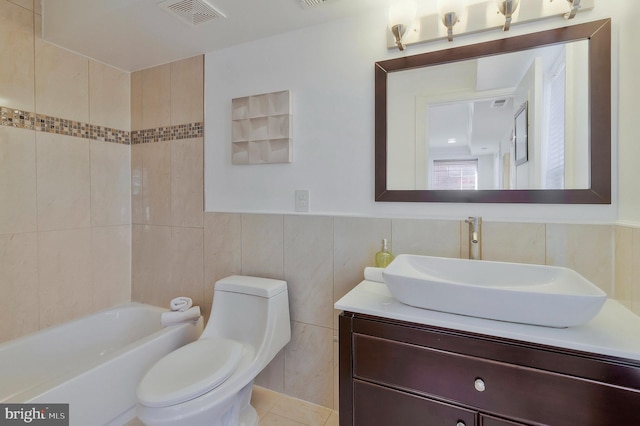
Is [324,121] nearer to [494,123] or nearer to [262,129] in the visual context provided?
[262,129]

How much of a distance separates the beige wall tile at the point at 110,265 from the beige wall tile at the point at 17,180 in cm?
39

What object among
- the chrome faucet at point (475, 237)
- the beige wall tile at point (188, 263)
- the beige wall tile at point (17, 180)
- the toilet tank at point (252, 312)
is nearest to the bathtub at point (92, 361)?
the beige wall tile at point (188, 263)

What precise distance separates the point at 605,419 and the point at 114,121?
2900 millimetres

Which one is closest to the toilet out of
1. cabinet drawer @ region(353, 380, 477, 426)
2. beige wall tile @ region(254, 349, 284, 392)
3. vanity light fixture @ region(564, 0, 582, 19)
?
beige wall tile @ region(254, 349, 284, 392)

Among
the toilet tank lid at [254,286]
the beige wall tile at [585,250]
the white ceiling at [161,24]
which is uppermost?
the white ceiling at [161,24]

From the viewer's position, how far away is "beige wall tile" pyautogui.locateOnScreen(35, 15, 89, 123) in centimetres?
180

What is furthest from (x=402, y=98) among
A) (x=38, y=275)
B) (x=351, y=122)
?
(x=38, y=275)

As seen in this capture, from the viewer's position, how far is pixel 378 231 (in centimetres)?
156

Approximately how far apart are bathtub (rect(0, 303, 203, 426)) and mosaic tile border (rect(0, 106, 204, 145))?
119 cm

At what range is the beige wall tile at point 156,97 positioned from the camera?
216cm

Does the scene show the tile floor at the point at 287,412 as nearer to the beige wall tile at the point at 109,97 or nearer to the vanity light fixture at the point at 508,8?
the beige wall tile at the point at 109,97

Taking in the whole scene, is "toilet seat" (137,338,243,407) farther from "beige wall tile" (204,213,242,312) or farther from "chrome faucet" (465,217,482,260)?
"chrome faucet" (465,217,482,260)

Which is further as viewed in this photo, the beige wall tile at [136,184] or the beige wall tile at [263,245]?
the beige wall tile at [136,184]

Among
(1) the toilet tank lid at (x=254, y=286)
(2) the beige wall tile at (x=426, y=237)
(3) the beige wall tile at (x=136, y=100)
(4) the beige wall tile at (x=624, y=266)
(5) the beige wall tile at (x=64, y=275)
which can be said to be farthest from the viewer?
(3) the beige wall tile at (x=136, y=100)
